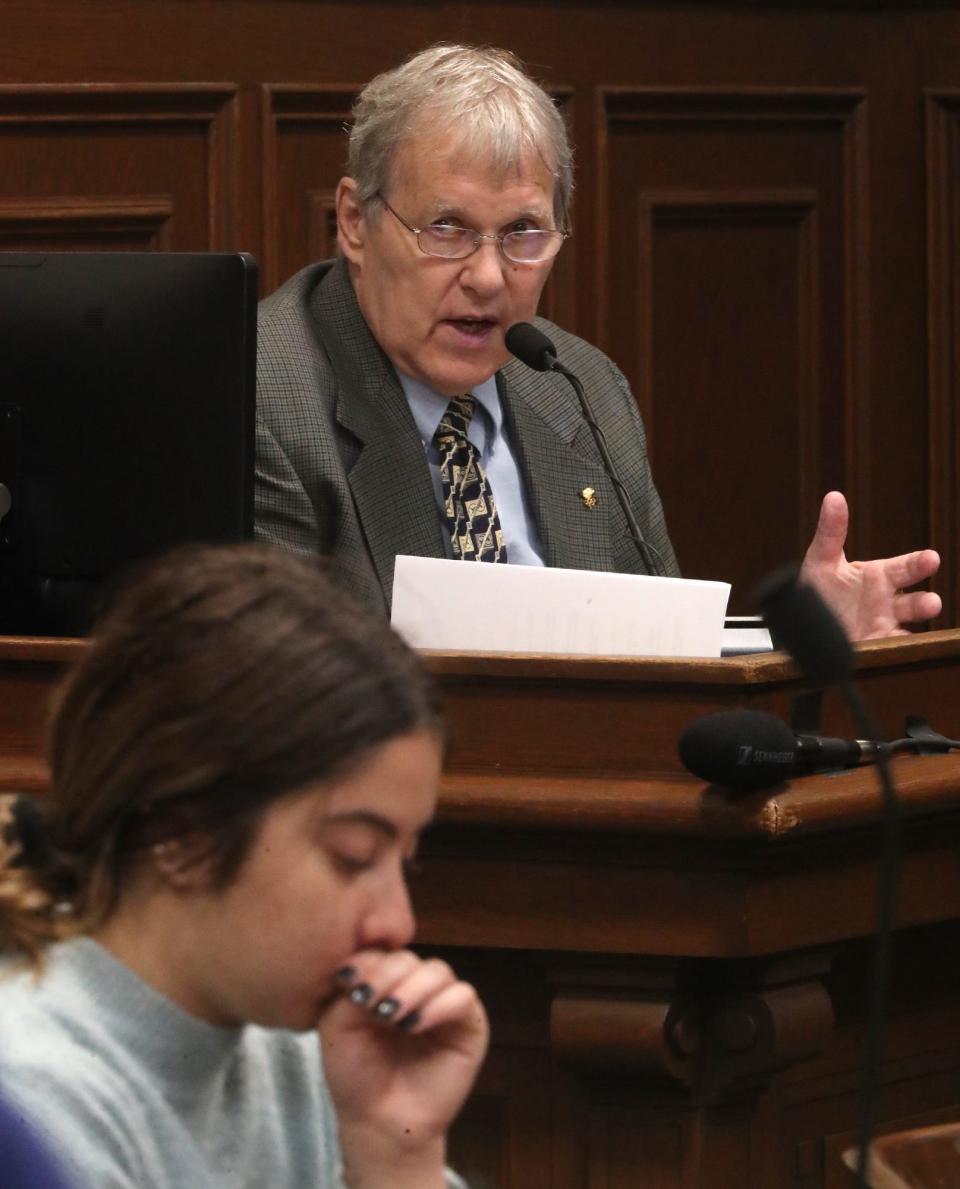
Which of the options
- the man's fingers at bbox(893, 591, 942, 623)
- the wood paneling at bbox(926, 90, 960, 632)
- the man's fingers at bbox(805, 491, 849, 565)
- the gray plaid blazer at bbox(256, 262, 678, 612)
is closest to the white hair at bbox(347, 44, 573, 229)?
the gray plaid blazer at bbox(256, 262, 678, 612)

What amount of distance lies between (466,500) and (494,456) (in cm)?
13

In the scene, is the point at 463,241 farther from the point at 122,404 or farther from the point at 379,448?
the point at 122,404

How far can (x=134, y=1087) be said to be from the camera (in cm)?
107

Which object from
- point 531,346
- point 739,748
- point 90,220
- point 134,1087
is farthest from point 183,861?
point 90,220

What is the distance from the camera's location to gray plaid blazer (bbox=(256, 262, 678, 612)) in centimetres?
241

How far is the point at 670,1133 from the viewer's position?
1.82 m

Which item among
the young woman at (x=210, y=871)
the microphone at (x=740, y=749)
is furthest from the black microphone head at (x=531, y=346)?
the young woman at (x=210, y=871)

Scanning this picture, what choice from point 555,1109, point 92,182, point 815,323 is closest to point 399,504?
point 555,1109

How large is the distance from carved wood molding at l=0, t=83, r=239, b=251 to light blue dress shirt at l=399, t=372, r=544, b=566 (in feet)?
2.88

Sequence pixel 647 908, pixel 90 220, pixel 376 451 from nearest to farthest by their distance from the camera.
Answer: pixel 647 908, pixel 376 451, pixel 90 220

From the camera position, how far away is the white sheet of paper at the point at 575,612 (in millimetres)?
1898

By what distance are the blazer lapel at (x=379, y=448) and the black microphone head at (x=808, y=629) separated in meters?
1.34

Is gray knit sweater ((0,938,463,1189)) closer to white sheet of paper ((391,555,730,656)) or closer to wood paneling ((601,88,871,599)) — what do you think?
white sheet of paper ((391,555,730,656))

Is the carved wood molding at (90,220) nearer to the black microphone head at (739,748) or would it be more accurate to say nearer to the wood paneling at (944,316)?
the wood paneling at (944,316)
